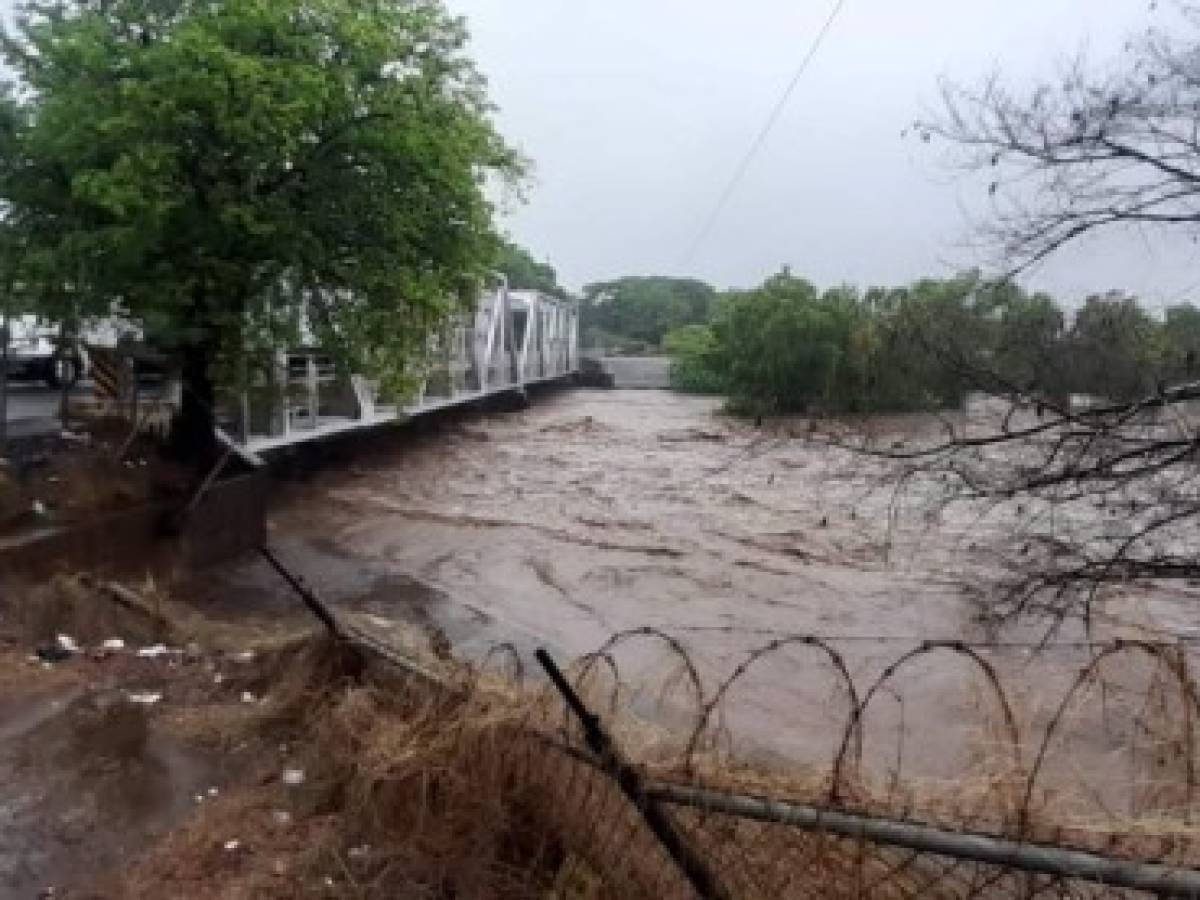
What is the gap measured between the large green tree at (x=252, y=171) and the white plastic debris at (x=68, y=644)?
22.7 feet

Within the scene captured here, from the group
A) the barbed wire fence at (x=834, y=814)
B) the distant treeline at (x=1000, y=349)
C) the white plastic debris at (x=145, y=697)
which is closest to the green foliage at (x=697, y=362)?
the white plastic debris at (x=145, y=697)

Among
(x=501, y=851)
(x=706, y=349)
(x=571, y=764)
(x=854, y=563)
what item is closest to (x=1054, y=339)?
(x=571, y=764)

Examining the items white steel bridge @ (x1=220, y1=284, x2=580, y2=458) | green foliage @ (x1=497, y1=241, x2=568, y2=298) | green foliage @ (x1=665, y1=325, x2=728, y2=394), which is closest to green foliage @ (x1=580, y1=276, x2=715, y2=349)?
green foliage @ (x1=497, y1=241, x2=568, y2=298)

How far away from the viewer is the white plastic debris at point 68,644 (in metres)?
9.50

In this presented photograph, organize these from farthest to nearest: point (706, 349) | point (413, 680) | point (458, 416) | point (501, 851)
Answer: point (706, 349) < point (458, 416) < point (413, 680) < point (501, 851)

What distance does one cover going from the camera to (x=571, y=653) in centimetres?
1370

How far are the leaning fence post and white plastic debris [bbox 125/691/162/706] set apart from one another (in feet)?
16.1

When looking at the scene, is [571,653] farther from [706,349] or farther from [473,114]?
[706,349]

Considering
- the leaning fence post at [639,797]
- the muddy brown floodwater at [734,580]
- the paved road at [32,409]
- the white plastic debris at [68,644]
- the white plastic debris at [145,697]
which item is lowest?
the muddy brown floodwater at [734,580]

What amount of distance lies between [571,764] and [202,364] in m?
15.5

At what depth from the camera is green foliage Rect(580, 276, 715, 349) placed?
112500 mm

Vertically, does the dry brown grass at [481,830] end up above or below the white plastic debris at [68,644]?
above

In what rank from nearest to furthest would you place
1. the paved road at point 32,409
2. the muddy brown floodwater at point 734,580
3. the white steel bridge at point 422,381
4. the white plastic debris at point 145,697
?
the white plastic debris at point 145,697 < the muddy brown floodwater at point 734,580 < the paved road at point 32,409 < the white steel bridge at point 422,381

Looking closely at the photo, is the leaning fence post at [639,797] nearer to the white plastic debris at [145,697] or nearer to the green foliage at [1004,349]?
the green foliage at [1004,349]
